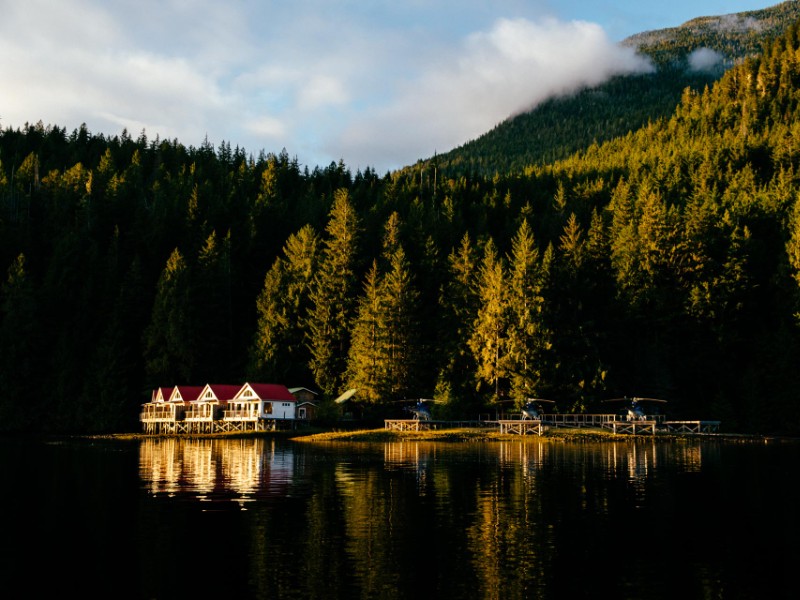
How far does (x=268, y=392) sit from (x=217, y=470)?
43522 mm

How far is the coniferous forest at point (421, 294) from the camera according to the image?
86375 millimetres

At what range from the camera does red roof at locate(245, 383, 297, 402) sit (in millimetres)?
89438

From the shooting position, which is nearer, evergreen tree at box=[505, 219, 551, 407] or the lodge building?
evergreen tree at box=[505, 219, 551, 407]

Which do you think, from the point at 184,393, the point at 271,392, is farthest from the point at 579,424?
the point at 184,393

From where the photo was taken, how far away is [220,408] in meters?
92.8

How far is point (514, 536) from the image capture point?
2439cm

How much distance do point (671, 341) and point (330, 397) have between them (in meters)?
40.4

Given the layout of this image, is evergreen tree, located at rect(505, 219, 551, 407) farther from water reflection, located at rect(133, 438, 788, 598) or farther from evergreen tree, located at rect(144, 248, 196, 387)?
evergreen tree, located at rect(144, 248, 196, 387)

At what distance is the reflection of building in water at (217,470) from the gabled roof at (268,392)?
47.5 feet

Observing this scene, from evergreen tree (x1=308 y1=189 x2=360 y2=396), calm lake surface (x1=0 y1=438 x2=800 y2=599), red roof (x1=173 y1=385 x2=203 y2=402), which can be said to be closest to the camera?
calm lake surface (x1=0 y1=438 x2=800 y2=599)

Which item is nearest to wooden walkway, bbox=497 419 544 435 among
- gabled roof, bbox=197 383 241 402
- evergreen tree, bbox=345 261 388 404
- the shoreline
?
the shoreline

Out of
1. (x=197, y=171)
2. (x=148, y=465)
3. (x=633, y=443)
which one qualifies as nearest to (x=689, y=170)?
(x=633, y=443)

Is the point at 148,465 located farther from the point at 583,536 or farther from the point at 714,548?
the point at 714,548

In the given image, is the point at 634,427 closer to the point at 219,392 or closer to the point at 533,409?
the point at 533,409
